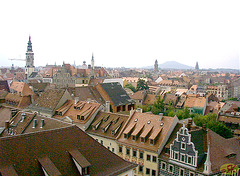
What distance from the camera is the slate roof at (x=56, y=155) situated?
2014cm

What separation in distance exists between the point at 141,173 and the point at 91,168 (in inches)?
674

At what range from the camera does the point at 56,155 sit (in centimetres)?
2217

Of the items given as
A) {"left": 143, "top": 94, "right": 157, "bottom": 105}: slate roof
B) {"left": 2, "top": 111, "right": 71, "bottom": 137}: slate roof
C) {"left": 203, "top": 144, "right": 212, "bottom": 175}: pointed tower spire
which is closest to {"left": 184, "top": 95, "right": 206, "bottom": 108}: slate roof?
{"left": 143, "top": 94, "right": 157, "bottom": 105}: slate roof

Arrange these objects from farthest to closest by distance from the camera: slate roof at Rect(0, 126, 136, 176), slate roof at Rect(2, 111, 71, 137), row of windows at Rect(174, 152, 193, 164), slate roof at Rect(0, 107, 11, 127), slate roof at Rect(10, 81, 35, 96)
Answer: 1. slate roof at Rect(10, 81, 35, 96)
2. slate roof at Rect(0, 107, 11, 127)
3. slate roof at Rect(2, 111, 71, 137)
4. row of windows at Rect(174, 152, 193, 164)
5. slate roof at Rect(0, 126, 136, 176)

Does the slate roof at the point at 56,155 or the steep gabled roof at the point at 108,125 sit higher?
the slate roof at the point at 56,155

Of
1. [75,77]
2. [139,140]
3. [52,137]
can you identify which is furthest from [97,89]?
[75,77]

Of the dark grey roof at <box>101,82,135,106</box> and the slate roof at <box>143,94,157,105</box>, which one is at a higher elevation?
the dark grey roof at <box>101,82,135,106</box>

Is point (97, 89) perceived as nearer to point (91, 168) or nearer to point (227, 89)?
point (91, 168)

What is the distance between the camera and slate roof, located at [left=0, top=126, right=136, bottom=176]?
793 inches

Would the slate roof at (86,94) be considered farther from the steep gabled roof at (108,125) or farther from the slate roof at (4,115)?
the steep gabled roof at (108,125)

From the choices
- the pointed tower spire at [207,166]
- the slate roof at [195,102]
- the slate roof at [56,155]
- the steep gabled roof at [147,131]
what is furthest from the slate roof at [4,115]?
the slate roof at [195,102]

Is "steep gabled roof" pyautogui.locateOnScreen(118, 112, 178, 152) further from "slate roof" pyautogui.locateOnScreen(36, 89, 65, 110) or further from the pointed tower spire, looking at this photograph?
"slate roof" pyautogui.locateOnScreen(36, 89, 65, 110)

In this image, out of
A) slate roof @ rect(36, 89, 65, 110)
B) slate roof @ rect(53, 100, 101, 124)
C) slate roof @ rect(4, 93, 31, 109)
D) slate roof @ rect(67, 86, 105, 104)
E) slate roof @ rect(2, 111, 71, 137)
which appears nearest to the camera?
slate roof @ rect(2, 111, 71, 137)

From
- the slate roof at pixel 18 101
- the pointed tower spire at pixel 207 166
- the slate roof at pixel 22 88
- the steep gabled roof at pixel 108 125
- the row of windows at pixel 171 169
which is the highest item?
the slate roof at pixel 22 88
